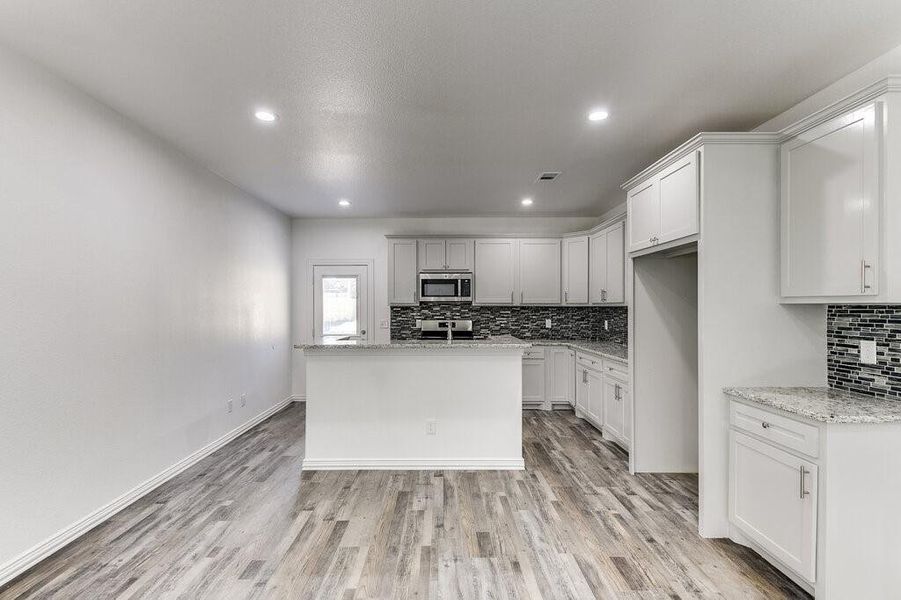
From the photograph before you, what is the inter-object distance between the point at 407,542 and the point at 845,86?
3679 mm

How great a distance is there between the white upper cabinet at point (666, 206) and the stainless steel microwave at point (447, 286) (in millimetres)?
2755

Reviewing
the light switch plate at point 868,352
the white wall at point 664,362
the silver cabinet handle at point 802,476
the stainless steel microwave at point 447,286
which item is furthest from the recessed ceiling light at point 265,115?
the light switch plate at point 868,352

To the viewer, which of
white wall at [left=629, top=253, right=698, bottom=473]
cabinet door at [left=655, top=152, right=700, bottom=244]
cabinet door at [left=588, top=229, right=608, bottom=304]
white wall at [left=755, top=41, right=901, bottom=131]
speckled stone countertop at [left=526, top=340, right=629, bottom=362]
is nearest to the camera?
white wall at [left=755, top=41, right=901, bottom=131]

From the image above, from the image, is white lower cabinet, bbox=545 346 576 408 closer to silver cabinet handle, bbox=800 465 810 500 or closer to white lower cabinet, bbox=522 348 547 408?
white lower cabinet, bbox=522 348 547 408

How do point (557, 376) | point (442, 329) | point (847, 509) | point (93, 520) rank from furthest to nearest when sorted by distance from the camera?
point (442, 329) < point (557, 376) < point (93, 520) < point (847, 509)

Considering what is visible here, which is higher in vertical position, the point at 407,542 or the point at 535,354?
the point at 535,354

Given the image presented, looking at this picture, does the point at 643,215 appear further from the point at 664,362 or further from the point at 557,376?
the point at 557,376

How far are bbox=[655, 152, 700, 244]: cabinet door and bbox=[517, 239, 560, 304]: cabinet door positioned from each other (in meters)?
2.98

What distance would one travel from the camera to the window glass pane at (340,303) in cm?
650

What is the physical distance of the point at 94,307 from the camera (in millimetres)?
2797

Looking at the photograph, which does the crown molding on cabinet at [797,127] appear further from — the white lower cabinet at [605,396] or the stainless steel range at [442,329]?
the stainless steel range at [442,329]

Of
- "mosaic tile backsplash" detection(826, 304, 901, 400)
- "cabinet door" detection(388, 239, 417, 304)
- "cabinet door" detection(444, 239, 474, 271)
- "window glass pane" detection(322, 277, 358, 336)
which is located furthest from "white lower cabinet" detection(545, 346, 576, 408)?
"mosaic tile backsplash" detection(826, 304, 901, 400)

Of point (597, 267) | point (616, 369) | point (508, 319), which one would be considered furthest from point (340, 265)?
point (616, 369)

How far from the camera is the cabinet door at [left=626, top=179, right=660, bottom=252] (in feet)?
10.8
